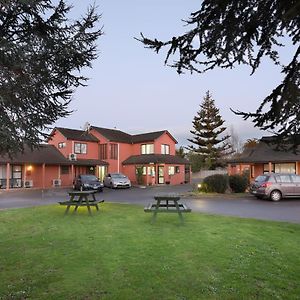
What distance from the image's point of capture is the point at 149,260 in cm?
649

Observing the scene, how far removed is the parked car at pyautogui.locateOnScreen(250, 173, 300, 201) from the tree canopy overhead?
678 inches

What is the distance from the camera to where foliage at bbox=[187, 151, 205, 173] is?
191ft

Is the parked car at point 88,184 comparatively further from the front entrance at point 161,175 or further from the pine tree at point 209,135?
the pine tree at point 209,135

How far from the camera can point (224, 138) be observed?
213 ft

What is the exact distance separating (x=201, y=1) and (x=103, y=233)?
6.59 m

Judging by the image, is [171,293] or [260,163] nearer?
[171,293]

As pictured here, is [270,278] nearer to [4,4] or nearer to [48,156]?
[4,4]

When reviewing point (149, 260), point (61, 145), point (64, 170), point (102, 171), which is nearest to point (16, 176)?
point (64, 170)

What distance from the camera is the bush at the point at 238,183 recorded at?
25.8 metres

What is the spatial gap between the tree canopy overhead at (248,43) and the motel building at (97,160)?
107 feet

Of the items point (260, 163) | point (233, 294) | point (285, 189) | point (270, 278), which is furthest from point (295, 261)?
point (260, 163)

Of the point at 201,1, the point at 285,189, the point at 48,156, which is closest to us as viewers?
the point at 201,1

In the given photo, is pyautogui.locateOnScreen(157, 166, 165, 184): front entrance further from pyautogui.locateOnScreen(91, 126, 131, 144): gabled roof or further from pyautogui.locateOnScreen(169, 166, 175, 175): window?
pyautogui.locateOnScreen(91, 126, 131, 144): gabled roof

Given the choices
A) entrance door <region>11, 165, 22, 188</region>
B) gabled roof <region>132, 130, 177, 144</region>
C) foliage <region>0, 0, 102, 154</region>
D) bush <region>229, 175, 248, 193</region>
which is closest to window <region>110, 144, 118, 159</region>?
gabled roof <region>132, 130, 177, 144</region>
